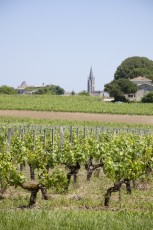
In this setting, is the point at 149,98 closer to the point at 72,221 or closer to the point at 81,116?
the point at 81,116

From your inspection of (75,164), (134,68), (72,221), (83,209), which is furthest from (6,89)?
(72,221)

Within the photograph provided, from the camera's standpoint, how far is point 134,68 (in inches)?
4719

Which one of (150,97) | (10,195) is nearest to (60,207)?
(10,195)

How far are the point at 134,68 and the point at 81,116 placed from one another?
227 ft

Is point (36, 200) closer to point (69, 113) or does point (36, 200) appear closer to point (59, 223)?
point (59, 223)

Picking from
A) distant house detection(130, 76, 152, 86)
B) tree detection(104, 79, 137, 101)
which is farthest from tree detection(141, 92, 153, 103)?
distant house detection(130, 76, 152, 86)

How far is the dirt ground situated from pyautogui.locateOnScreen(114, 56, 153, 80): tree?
64.0 metres

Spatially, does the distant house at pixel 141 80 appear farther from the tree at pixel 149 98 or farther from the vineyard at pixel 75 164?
the vineyard at pixel 75 164

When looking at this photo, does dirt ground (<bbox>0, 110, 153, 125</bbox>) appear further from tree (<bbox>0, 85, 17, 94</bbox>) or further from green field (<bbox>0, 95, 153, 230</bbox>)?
tree (<bbox>0, 85, 17, 94</bbox>)

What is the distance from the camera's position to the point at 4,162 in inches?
464

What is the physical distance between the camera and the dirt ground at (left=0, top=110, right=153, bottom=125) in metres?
50.2

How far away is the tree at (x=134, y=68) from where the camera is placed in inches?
4651

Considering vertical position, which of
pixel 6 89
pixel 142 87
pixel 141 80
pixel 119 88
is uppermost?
pixel 141 80

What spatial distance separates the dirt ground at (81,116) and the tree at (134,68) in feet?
210
